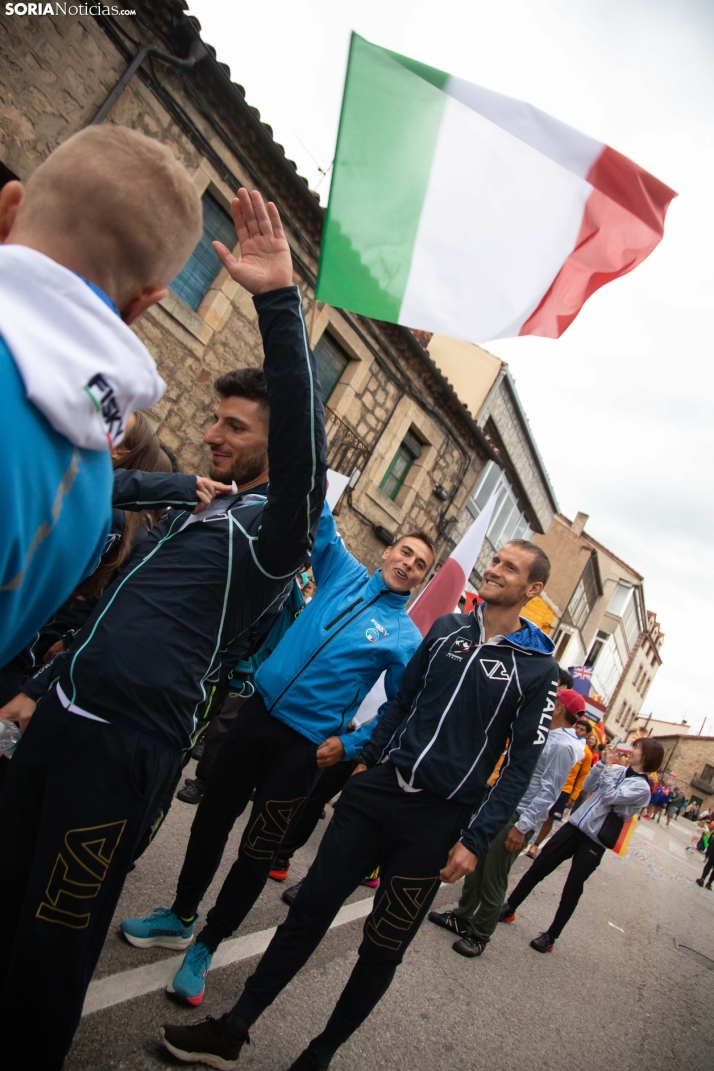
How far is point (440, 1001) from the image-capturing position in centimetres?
359

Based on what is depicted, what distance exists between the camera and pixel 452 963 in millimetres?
4230

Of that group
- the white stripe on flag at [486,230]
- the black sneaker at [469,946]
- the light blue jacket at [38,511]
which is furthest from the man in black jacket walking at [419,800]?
the black sneaker at [469,946]

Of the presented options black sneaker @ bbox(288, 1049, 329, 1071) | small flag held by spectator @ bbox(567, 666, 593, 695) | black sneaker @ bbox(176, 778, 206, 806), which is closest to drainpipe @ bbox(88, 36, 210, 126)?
black sneaker @ bbox(176, 778, 206, 806)

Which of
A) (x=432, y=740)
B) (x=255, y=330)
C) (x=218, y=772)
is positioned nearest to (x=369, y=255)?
(x=432, y=740)

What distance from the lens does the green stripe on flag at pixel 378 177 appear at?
3193mm

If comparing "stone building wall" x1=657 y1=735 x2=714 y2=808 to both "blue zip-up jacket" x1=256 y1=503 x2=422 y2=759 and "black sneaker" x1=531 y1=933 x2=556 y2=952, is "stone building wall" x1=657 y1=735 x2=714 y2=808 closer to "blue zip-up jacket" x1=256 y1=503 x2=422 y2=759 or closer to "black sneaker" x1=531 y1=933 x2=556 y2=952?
"black sneaker" x1=531 y1=933 x2=556 y2=952

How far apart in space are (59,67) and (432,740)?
7.64m

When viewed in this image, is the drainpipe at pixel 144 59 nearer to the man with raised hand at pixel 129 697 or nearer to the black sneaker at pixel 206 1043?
the man with raised hand at pixel 129 697

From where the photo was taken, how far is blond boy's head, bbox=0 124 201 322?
0.91m

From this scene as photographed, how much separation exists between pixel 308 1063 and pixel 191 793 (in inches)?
113

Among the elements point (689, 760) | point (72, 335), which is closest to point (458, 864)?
point (72, 335)

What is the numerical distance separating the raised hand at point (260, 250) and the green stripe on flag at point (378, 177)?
4.42ft

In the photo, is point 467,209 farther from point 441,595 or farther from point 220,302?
point 220,302

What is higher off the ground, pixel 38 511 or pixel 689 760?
pixel 689 760
